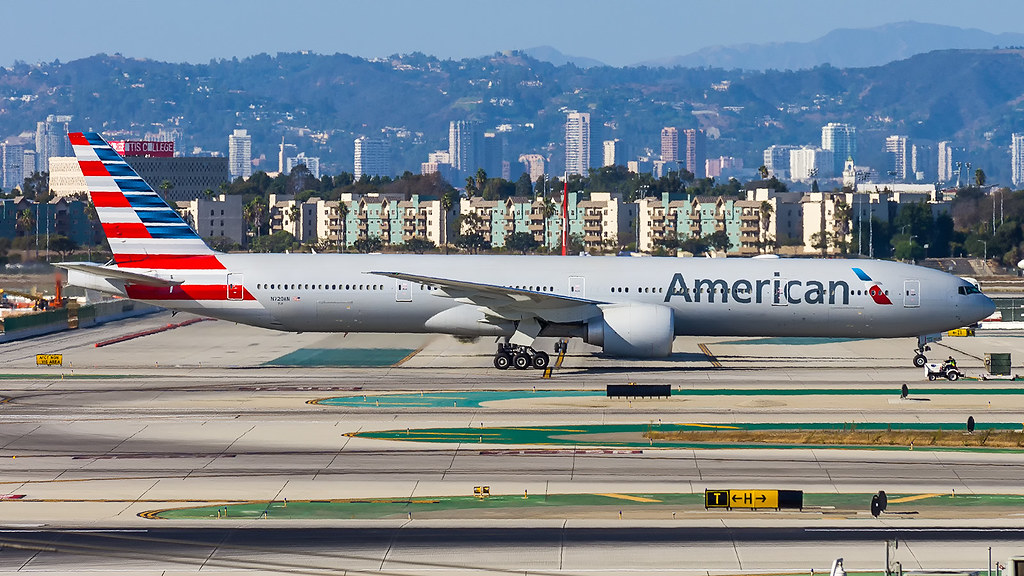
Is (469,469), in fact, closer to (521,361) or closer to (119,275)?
(521,361)

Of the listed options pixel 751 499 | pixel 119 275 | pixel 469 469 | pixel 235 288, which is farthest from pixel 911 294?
pixel 119 275

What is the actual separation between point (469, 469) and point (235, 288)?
23254 millimetres

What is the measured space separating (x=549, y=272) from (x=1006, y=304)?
41856 mm

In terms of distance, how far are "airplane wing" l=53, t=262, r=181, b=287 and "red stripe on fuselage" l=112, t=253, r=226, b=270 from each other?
2.33 ft

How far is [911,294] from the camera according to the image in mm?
51719

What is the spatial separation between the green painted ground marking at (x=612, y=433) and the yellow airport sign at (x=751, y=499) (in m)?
7.25

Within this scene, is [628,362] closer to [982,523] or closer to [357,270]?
[357,270]

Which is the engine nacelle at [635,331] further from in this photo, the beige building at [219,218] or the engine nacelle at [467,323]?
the beige building at [219,218]

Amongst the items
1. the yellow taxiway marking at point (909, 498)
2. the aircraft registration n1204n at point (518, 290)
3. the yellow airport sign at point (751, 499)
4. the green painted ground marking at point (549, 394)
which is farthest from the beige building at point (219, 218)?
the yellow taxiway marking at point (909, 498)

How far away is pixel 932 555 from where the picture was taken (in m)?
23.9

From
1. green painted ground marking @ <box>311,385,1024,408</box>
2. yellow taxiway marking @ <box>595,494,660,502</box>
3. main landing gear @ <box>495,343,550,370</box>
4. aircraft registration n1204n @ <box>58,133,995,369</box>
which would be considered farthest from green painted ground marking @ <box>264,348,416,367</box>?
yellow taxiway marking @ <box>595,494,660,502</box>

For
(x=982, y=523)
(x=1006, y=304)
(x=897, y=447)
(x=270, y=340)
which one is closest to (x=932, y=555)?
(x=982, y=523)

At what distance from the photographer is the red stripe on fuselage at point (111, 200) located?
5297 centimetres

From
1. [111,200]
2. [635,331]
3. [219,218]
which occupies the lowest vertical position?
[635,331]
